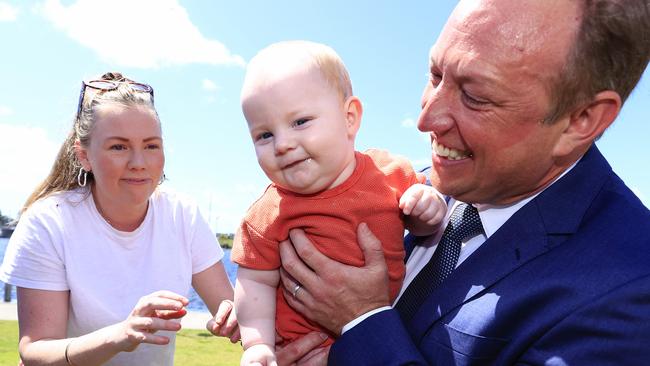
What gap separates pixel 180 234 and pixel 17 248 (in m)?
0.93

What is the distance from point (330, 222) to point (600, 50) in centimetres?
123

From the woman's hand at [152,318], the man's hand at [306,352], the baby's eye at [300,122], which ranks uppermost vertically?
the baby's eye at [300,122]

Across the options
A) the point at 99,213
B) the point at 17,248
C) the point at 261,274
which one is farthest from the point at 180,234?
the point at 261,274

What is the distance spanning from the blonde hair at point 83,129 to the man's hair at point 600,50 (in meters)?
2.41

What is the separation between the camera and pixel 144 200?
3.57 m

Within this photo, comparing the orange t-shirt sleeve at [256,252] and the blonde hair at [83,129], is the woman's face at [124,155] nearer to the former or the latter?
the blonde hair at [83,129]

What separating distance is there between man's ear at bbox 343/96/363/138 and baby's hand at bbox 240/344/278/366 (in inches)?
37.9

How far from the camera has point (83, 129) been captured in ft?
11.7

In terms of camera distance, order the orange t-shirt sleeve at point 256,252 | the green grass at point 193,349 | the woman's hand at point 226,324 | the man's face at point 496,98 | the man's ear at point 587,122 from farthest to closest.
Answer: the green grass at point 193,349
the woman's hand at point 226,324
the orange t-shirt sleeve at point 256,252
the man's ear at point 587,122
the man's face at point 496,98

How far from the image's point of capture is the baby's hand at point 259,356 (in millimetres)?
2352

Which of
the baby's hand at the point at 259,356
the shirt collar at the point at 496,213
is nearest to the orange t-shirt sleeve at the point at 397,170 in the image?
→ the shirt collar at the point at 496,213

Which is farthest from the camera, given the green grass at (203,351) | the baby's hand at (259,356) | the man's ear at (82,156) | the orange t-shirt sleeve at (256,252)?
the green grass at (203,351)

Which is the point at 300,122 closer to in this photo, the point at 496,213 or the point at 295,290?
the point at 295,290

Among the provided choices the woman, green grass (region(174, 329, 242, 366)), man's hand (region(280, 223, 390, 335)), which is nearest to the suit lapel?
man's hand (region(280, 223, 390, 335))
